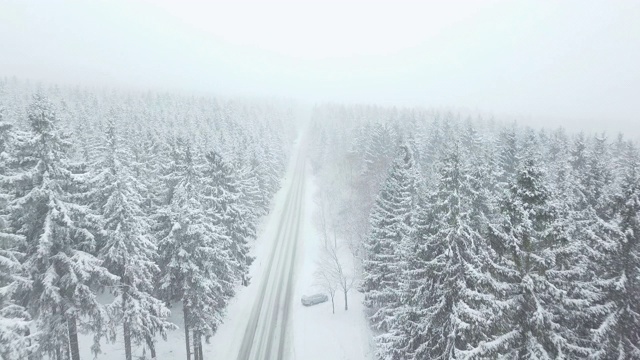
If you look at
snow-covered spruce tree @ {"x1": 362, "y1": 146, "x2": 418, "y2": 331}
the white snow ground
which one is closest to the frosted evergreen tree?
snow-covered spruce tree @ {"x1": 362, "y1": 146, "x2": 418, "y2": 331}

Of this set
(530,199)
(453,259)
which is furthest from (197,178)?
(530,199)

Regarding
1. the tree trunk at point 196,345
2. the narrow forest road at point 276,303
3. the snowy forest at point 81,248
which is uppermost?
the snowy forest at point 81,248

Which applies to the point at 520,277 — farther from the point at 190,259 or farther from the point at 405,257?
the point at 190,259

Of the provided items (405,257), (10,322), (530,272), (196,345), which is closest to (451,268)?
(530,272)

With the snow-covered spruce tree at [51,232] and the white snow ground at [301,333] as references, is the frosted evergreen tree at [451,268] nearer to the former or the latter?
the white snow ground at [301,333]

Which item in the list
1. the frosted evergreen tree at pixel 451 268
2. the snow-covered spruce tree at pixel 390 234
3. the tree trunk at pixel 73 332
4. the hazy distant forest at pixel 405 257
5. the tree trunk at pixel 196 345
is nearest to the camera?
the hazy distant forest at pixel 405 257

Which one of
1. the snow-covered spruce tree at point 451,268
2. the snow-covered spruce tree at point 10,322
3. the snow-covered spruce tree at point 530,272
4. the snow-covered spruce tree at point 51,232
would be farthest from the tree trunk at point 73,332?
the snow-covered spruce tree at point 530,272

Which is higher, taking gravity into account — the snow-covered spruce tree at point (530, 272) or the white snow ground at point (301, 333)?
the snow-covered spruce tree at point (530, 272)
